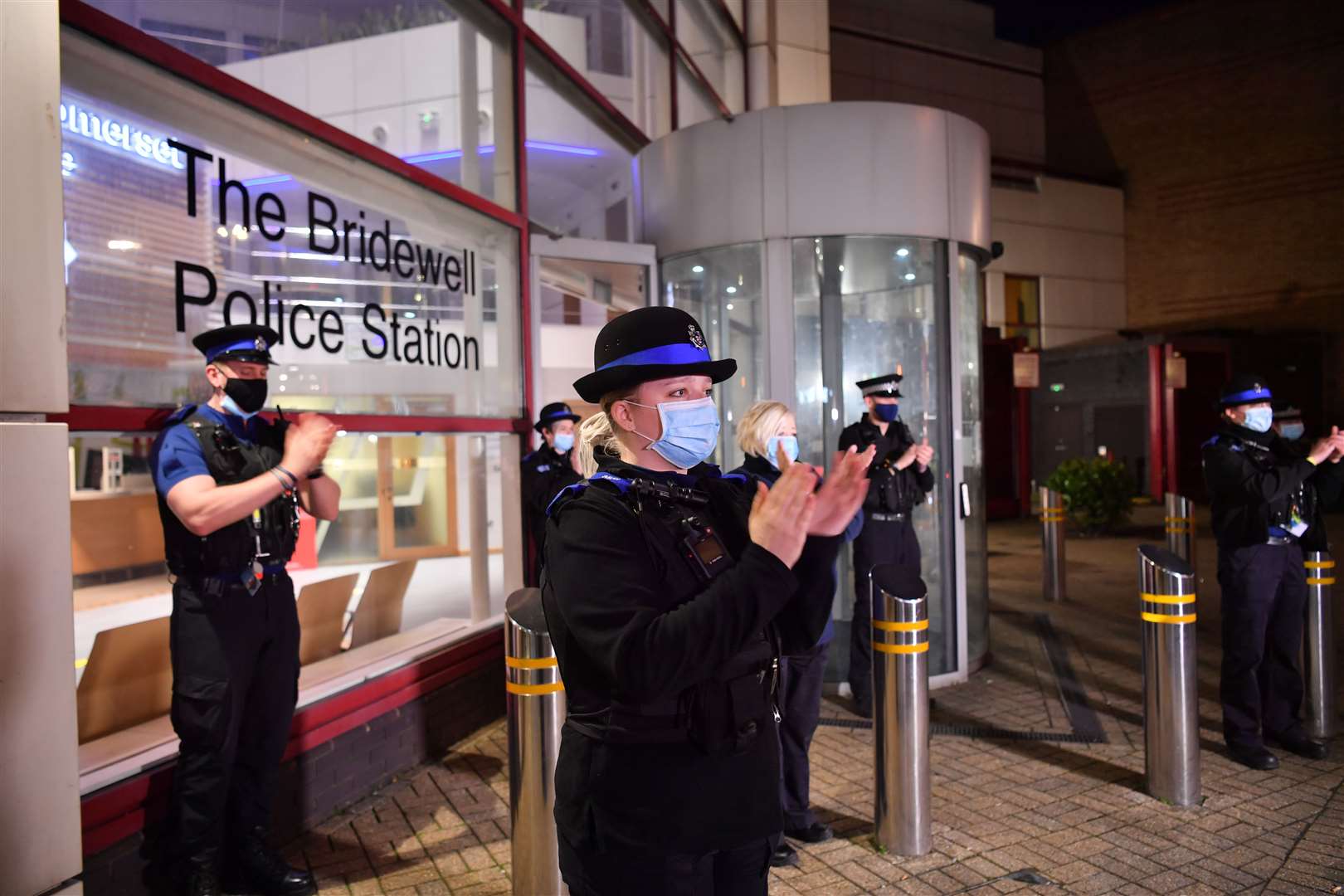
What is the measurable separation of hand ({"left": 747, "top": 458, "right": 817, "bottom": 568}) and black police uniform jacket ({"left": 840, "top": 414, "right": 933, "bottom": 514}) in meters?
4.34

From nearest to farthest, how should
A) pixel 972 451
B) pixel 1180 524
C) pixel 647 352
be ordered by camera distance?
pixel 647 352 < pixel 972 451 < pixel 1180 524

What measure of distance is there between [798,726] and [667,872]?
93.2 inches

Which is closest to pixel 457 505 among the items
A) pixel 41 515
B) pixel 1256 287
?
pixel 41 515

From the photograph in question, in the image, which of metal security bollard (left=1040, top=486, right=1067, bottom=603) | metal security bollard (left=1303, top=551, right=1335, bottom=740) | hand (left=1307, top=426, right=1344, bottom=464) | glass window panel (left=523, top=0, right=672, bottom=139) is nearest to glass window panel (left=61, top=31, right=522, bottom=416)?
glass window panel (left=523, top=0, right=672, bottom=139)

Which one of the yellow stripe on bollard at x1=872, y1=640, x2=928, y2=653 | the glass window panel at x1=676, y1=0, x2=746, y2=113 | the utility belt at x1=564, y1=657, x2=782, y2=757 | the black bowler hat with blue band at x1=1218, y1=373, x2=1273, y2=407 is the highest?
the glass window panel at x1=676, y1=0, x2=746, y2=113

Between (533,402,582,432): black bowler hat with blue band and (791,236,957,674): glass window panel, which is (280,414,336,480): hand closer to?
(533,402,582,432): black bowler hat with blue band

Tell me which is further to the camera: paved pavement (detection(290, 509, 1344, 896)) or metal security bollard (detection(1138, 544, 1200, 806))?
metal security bollard (detection(1138, 544, 1200, 806))

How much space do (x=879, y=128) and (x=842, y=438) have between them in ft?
7.31

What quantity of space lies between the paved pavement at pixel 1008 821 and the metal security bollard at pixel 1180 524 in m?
3.22

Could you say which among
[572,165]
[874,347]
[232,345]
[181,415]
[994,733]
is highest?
[572,165]

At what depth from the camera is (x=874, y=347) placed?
7098 mm

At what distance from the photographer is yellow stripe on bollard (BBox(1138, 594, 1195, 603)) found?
4.62 metres

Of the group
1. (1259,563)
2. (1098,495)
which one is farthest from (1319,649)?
(1098,495)

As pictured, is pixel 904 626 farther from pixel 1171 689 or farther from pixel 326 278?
pixel 326 278
